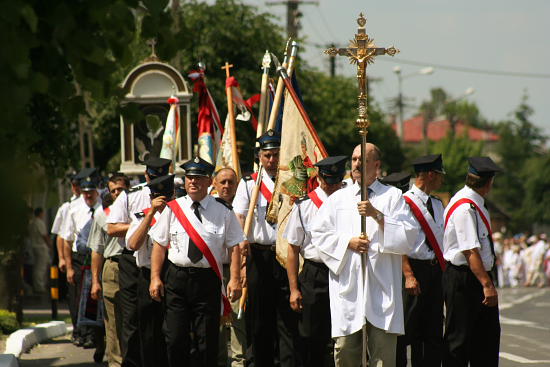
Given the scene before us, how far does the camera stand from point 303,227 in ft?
31.2

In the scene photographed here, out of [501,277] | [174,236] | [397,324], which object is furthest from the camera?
[501,277]

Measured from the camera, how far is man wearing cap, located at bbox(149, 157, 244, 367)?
9039mm

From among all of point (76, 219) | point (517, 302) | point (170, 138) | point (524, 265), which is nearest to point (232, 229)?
point (76, 219)

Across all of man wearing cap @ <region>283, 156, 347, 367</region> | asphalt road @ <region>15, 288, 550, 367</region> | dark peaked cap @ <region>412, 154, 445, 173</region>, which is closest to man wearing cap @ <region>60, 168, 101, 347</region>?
asphalt road @ <region>15, 288, 550, 367</region>

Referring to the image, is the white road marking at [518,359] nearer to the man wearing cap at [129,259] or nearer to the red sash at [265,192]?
the red sash at [265,192]

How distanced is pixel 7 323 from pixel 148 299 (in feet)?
18.2

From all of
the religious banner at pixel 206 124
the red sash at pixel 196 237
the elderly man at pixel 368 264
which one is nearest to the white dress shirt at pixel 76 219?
the religious banner at pixel 206 124

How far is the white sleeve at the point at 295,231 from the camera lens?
941cm

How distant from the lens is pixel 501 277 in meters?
44.6

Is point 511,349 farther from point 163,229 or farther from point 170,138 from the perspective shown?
point 163,229

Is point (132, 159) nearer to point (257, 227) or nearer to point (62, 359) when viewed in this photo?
point (62, 359)

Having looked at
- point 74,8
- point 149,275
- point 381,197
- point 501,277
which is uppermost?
point 74,8

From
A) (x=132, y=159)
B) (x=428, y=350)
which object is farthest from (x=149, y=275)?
(x=132, y=159)

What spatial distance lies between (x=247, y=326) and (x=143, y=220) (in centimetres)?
162
